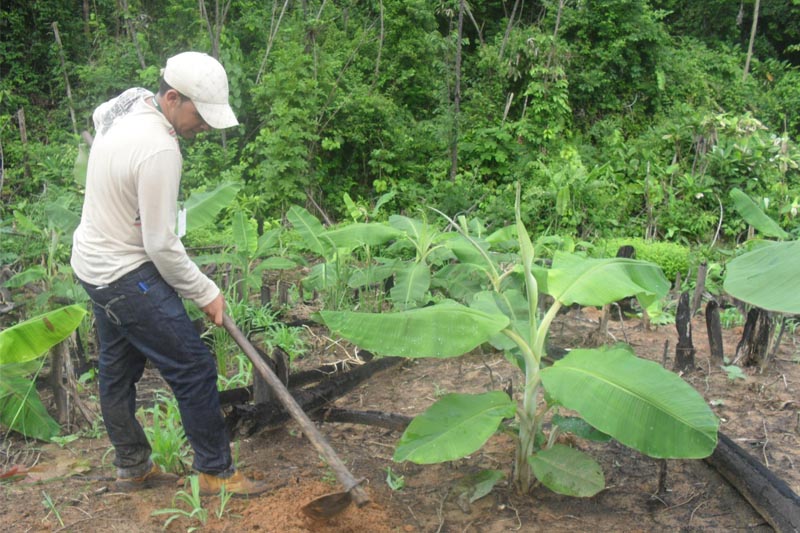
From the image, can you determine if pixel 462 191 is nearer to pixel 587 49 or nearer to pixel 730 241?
pixel 730 241

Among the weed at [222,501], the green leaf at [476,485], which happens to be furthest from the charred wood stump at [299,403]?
the green leaf at [476,485]

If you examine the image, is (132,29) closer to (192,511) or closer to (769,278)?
(192,511)

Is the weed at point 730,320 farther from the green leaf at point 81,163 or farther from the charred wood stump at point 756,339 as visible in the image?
the green leaf at point 81,163

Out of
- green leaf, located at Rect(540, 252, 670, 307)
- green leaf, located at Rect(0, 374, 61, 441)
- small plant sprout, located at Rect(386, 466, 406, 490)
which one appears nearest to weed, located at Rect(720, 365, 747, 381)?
green leaf, located at Rect(540, 252, 670, 307)

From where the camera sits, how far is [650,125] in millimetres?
12930

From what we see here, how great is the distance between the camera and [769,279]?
254 centimetres

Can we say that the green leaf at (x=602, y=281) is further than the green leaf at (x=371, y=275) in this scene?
No

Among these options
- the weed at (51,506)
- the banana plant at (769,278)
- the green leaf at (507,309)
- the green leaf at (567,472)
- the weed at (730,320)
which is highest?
the banana plant at (769,278)

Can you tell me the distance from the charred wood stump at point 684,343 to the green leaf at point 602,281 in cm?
99

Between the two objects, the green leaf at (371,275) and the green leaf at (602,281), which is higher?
the green leaf at (602,281)

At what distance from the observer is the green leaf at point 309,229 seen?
5.30 meters

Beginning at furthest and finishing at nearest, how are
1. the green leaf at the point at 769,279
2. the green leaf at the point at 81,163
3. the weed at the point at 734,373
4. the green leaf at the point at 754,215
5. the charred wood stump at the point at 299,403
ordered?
the green leaf at the point at 81,163
the weed at the point at 734,373
the green leaf at the point at 754,215
the charred wood stump at the point at 299,403
the green leaf at the point at 769,279

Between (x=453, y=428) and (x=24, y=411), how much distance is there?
2.17 metres

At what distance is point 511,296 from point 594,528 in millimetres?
1110
